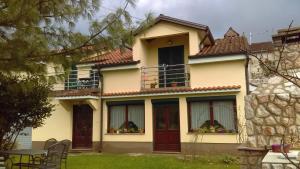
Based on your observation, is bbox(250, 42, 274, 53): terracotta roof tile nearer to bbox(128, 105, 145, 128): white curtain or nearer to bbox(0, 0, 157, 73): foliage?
bbox(0, 0, 157, 73): foliage

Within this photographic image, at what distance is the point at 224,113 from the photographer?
17.6m

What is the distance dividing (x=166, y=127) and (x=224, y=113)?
131 inches

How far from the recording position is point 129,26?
6777 mm

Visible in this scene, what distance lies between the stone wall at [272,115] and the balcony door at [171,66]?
28.8 feet

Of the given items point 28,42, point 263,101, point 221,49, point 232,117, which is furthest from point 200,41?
point 28,42

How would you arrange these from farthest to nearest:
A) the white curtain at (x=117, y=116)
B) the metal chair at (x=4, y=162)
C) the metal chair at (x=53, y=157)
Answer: the white curtain at (x=117, y=116)
the metal chair at (x=4, y=162)
the metal chair at (x=53, y=157)

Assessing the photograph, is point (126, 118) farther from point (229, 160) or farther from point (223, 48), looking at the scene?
point (229, 160)

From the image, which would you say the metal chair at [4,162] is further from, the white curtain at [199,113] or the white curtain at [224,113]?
the white curtain at [224,113]

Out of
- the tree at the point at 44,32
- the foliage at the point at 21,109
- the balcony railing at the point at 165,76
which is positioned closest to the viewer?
the tree at the point at 44,32

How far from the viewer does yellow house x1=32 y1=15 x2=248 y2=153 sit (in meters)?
17.4

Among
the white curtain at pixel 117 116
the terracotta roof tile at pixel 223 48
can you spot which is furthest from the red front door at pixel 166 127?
the terracotta roof tile at pixel 223 48

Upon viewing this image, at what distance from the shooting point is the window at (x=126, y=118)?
1945 cm

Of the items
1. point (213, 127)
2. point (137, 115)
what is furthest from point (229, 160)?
point (137, 115)

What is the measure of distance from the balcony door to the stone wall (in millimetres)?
8772
